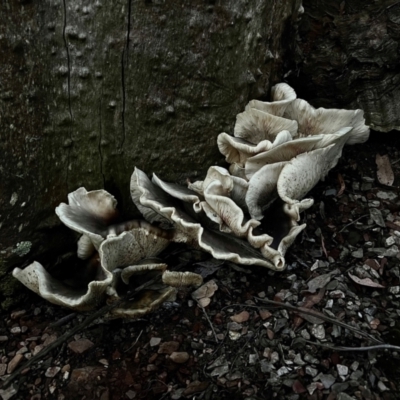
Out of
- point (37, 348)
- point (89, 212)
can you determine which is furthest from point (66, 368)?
point (89, 212)

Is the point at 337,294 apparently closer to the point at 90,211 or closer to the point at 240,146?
the point at 240,146

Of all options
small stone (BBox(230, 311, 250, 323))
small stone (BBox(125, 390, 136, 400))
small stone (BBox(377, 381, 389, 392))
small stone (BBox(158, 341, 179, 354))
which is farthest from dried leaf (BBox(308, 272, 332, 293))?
small stone (BBox(125, 390, 136, 400))

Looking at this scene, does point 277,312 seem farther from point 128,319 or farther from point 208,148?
point 208,148

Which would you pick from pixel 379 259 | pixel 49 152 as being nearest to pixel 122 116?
pixel 49 152

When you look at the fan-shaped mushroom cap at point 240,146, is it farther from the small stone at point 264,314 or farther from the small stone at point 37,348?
the small stone at point 37,348

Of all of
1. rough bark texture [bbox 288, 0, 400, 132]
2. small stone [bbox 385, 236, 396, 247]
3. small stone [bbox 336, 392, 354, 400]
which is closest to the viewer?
small stone [bbox 336, 392, 354, 400]

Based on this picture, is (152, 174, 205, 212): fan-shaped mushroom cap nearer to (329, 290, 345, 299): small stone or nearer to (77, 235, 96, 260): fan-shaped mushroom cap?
(77, 235, 96, 260): fan-shaped mushroom cap

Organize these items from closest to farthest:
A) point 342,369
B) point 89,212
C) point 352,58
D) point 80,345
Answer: point 342,369
point 80,345
point 89,212
point 352,58

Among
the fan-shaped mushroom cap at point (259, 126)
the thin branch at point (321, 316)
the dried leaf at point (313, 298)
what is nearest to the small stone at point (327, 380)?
the thin branch at point (321, 316)
